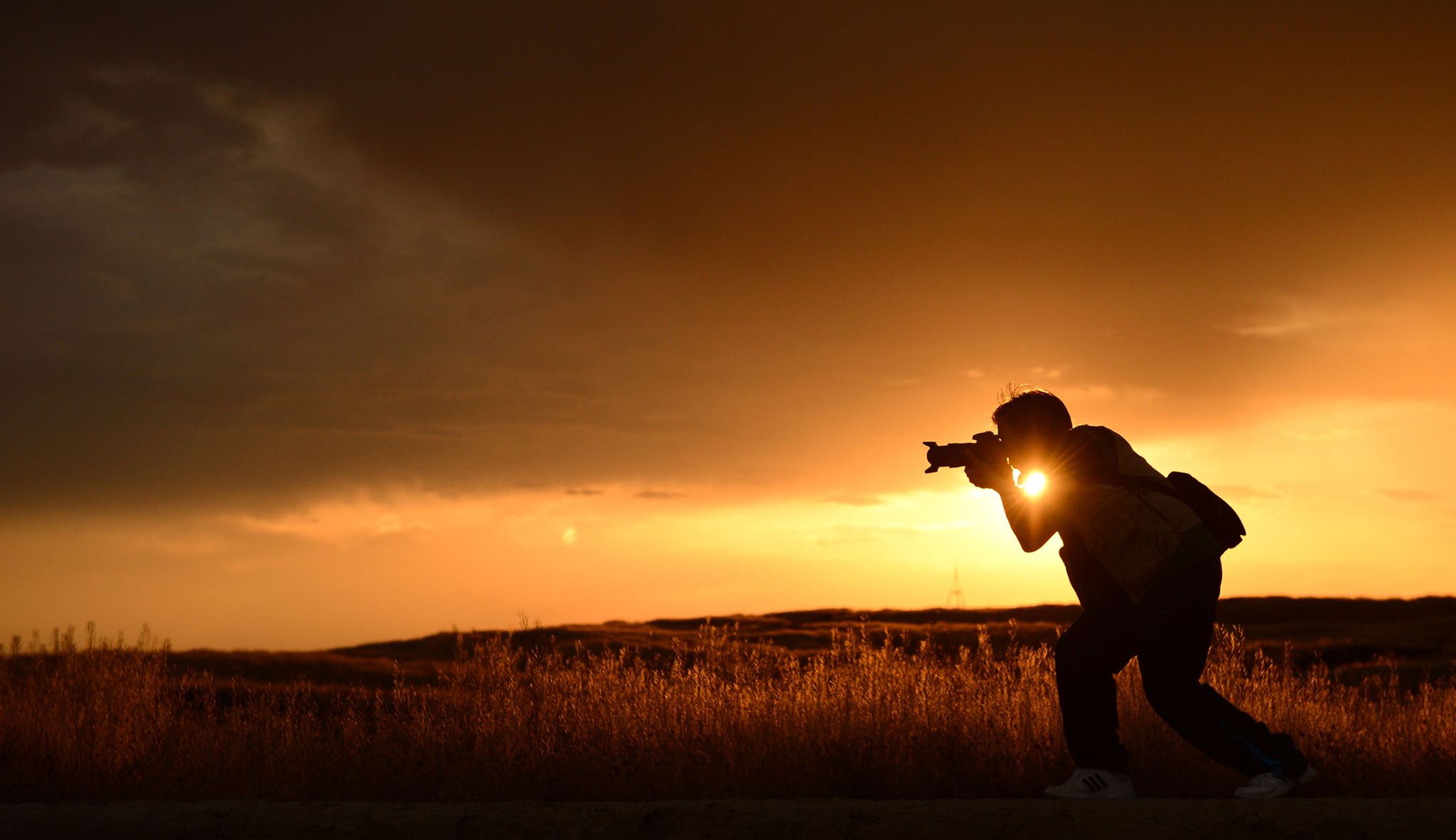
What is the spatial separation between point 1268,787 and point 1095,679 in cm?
94

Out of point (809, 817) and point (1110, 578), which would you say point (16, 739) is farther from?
point (1110, 578)

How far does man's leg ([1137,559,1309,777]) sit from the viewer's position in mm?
5801

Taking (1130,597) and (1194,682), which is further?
(1194,682)

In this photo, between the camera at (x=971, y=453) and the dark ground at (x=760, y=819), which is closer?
the dark ground at (x=760, y=819)

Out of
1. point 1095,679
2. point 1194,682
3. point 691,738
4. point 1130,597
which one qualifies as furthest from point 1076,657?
point 691,738

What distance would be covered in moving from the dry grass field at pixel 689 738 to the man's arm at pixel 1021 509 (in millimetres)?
1784

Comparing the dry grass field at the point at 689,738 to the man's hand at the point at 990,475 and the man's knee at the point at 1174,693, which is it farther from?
the man's hand at the point at 990,475

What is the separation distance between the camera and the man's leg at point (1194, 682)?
5.80m

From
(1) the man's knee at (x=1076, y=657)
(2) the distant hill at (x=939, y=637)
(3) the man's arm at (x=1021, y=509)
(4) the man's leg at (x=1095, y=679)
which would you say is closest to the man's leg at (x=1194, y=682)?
(4) the man's leg at (x=1095, y=679)

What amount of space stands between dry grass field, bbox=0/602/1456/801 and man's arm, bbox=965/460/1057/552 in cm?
178

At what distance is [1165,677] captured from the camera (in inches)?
230

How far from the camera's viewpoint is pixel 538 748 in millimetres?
7957

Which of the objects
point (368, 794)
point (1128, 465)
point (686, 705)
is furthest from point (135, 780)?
point (1128, 465)

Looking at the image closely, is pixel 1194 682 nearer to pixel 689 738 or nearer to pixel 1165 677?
pixel 1165 677
